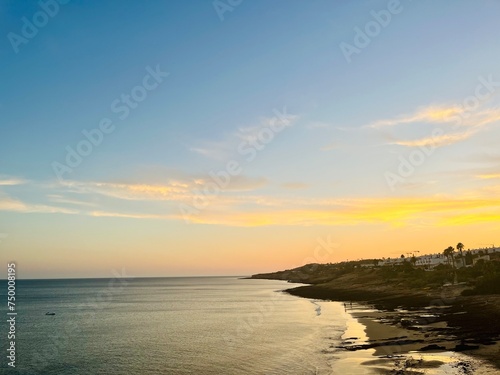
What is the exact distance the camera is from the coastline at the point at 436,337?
1507 inches

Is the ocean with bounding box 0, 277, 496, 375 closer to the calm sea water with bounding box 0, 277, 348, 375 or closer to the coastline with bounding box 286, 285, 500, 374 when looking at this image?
the calm sea water with bounding box 0, 277, 348, 375

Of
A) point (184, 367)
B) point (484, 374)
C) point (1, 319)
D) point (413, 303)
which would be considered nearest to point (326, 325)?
point (413, 303)

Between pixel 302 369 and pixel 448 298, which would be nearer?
pixel 302 369

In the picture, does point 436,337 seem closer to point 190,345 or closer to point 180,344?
point 190,345

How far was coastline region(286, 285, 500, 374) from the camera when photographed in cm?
3828

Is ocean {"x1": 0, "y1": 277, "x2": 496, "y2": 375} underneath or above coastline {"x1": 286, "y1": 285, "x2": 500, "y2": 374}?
underneath

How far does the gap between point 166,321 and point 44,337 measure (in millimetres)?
26762

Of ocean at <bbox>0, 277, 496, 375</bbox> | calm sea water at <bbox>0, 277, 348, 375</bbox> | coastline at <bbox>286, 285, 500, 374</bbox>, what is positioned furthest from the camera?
calm sea water at <bbox>0, 277, 348, 375</bbox>

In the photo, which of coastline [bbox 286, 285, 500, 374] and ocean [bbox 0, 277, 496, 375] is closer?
coastline [bbox 286, 285, 500, 374]

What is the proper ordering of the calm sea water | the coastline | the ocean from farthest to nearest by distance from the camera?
the calm sea water < the ocean < the coastline

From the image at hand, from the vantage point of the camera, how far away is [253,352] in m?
53.3

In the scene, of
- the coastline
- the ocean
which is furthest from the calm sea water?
the coastline

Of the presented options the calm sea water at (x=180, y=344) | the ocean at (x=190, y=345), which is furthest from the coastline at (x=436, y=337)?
the calm sea water at (x=180, y=344)

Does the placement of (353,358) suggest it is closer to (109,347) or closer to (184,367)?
(184,367)
